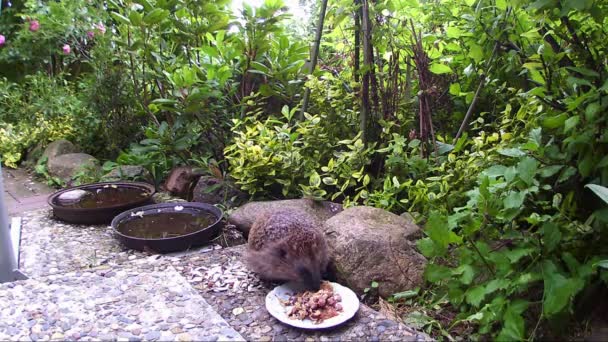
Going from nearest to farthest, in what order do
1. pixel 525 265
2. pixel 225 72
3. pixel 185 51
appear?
pixel 525 265 → pixel 225 72 → pixel 185 51

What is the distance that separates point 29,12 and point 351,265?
579 cm

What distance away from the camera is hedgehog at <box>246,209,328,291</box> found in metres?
2.00

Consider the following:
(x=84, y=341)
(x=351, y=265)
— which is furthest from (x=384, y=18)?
(x=84, y=341)

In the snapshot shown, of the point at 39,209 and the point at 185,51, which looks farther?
the point at 185,51

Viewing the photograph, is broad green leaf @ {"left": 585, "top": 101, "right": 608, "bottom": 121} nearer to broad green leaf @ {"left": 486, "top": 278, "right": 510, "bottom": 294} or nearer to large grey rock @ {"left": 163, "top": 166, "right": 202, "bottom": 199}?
broad green leaf @ {"left": 486, "top": 278, "right": 510, "bottom": 294}

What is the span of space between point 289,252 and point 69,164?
3032 mm

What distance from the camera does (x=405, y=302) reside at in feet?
6.52

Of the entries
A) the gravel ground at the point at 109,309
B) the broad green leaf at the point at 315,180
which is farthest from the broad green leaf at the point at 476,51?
the gravel ground at the point at 109,309

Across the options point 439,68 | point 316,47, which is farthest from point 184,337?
point 316,47

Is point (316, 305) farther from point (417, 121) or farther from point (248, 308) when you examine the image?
point (417, 121)

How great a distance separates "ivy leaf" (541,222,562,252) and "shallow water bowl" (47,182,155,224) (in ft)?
8.01

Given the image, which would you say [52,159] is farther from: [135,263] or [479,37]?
[479,37]

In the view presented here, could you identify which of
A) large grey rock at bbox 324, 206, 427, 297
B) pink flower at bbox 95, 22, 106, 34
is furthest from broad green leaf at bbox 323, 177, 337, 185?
pink flower at bbox 95, 22, 106, 34

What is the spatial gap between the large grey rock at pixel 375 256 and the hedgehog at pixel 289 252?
8cm
